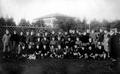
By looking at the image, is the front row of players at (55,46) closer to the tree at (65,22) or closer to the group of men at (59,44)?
the group of men at (59,44)

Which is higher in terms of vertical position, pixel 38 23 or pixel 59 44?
pixel 38 23

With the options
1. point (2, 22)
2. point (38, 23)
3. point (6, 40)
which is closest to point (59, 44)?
point (38, 23)

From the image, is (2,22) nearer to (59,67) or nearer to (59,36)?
(59,36)

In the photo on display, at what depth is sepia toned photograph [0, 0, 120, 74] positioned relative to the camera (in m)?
5.18

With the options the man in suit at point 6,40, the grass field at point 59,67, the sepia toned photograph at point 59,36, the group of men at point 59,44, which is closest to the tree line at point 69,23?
the sepia toned photograph at point 59,36

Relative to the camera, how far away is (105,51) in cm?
542

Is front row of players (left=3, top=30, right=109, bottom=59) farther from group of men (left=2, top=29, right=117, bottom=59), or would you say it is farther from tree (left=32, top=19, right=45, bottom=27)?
tree (left=32, top=19, right=45, bottom=27)

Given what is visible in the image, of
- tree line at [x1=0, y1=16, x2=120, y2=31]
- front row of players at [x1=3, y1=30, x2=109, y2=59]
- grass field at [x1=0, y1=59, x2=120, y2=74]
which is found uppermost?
tree line at [x1=0, y1=16, x2=120, y2=31]

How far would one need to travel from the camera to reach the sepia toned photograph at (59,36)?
5.18 metres

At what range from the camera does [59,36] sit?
5.52 metres

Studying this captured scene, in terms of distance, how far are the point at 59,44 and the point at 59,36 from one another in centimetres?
22

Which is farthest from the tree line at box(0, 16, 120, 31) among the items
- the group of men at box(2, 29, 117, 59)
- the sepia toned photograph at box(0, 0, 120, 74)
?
the group of men at box(2, 29, 117, 59)

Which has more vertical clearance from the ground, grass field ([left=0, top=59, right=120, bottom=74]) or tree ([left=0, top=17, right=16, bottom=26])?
tree ([left=0, top=17, right=16, bottom=26])

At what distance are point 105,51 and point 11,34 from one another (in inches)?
75.9
